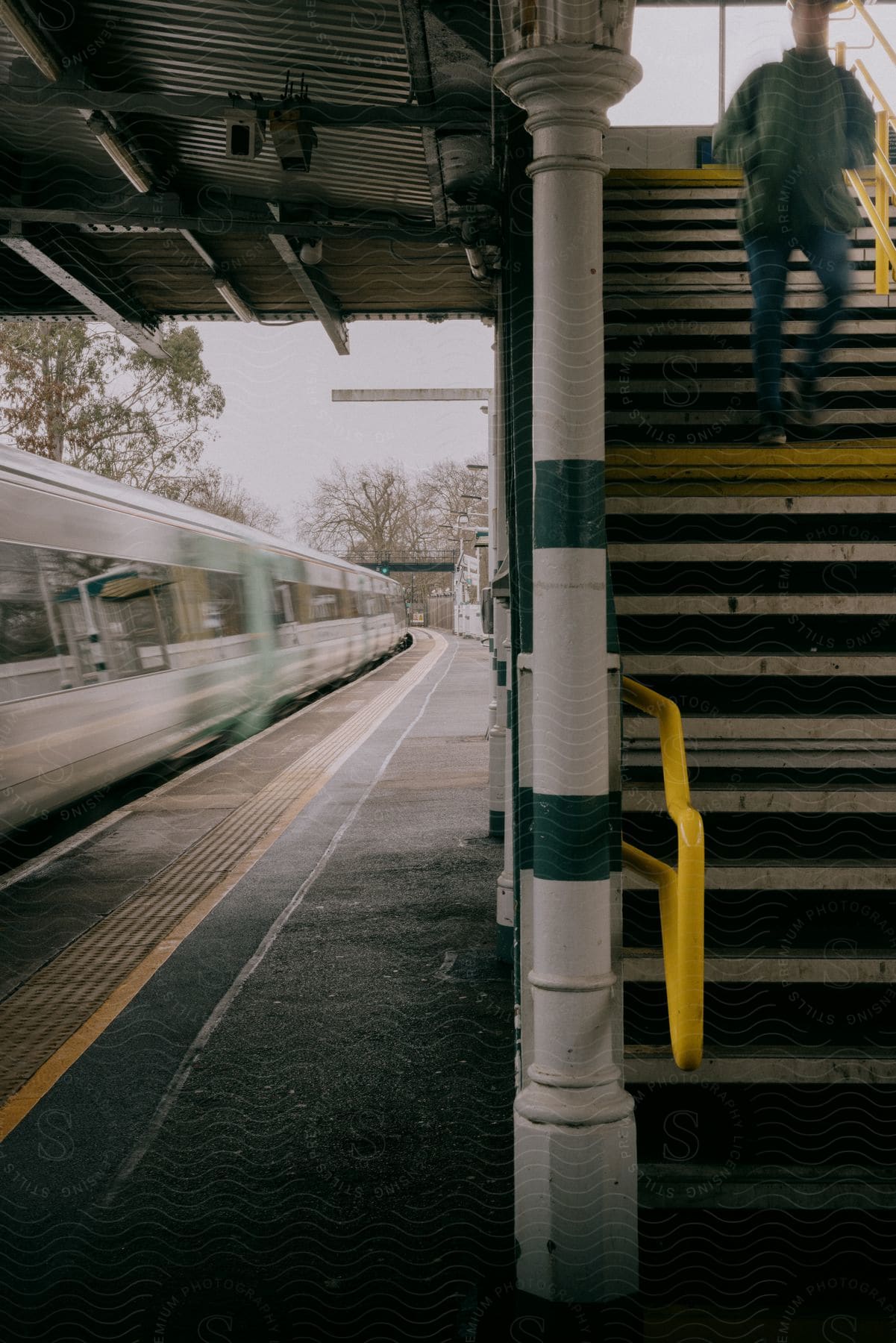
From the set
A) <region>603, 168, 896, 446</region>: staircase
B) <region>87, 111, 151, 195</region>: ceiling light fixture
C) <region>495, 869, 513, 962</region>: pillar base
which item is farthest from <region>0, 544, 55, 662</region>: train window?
<region>603, 168, 896, 446</region>: staircase

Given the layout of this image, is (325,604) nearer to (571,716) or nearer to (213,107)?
(213,107)

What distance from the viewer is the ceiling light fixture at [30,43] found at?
4.50m

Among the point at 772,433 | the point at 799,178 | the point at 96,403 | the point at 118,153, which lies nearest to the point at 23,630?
the point at 118,153

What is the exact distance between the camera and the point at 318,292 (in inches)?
300

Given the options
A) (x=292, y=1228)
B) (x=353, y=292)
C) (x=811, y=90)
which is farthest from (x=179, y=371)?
(x=292, y=1228)

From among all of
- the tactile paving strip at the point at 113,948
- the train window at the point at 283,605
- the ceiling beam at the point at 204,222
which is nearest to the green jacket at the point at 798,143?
the ceiling beam at the point at 204,222

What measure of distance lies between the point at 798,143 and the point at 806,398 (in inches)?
44.1

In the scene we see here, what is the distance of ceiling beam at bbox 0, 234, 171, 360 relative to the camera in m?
6.51

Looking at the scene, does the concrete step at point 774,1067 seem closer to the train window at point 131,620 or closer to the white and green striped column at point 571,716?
the white and green striped column at point 571,716

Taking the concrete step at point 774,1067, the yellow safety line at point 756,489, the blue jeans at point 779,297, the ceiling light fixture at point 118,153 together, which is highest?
the ceiling light fixture at point 118,153

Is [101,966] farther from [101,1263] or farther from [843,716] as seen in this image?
[843,716]

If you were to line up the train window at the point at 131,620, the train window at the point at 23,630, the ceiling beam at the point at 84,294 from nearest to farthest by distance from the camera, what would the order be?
the ceiling beam at the point at 84,294 → the train window at the point at 23,630 → the train window at the point at 131,620

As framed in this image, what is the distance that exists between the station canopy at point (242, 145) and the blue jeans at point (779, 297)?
1.24 meters

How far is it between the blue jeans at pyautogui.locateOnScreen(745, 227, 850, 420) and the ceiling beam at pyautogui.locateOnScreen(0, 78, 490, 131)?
138cm
